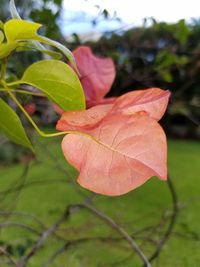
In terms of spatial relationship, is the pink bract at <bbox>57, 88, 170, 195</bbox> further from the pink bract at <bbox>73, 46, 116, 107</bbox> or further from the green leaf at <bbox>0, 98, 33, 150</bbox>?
the pink bract at <bbox>73, 46, 116, 107</bbox>

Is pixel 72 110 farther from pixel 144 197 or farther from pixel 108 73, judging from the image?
pixel 144 197

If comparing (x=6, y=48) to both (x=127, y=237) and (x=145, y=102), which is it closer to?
(x=145, y=102)

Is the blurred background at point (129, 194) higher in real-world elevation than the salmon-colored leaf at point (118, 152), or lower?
lower

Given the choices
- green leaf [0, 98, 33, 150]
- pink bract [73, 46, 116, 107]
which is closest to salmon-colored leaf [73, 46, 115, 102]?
pink bract [73, 46, 116, 107]

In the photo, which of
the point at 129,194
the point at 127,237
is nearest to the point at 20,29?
the point at 127,237

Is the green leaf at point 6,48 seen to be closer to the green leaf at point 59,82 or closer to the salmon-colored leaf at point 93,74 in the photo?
the green leaf at point 59,82

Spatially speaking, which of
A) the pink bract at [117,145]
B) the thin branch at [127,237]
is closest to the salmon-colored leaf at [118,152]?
the pink bract at [117,145]

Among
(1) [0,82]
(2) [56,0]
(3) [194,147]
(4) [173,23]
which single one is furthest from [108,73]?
(3) [194,147]
